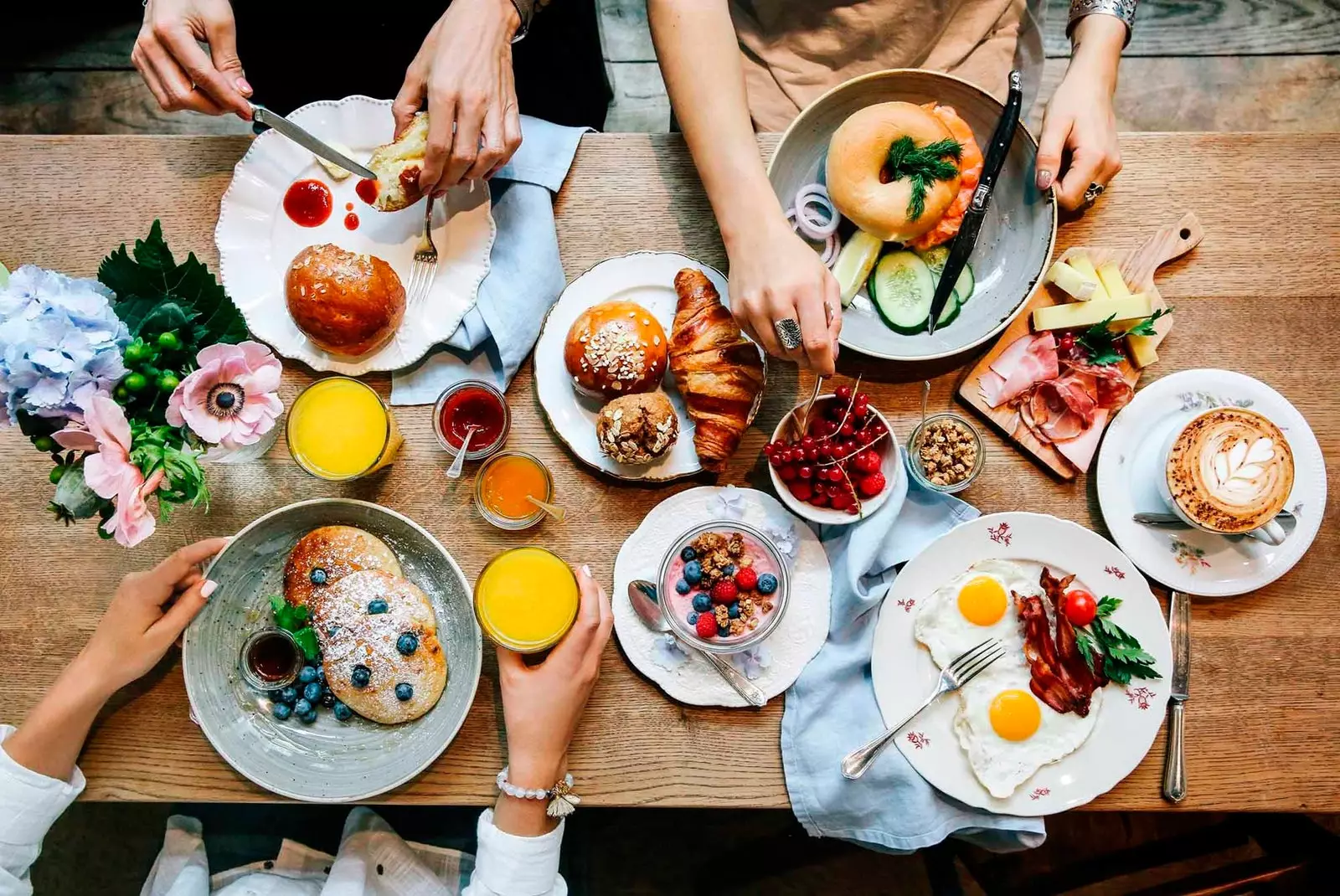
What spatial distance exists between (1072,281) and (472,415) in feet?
4.41

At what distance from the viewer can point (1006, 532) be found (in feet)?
5.69

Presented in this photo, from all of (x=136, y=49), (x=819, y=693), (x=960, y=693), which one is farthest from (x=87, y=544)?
(x=960, y=693)

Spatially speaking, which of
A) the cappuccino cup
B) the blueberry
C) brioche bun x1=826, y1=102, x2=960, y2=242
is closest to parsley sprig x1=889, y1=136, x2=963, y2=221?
brioche bun x1=826, y1=102, x2=960, y2=242

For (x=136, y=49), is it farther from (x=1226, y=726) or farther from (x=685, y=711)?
(x=1226, y=726)

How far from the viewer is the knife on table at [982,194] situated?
1677 mm

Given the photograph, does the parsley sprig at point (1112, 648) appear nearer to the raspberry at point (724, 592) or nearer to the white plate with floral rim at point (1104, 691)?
the white plate with floral rim at point (1104, 691)

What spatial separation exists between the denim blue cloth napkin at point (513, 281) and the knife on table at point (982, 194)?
0.85 meters

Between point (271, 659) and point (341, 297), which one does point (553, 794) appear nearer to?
point (271, 659)

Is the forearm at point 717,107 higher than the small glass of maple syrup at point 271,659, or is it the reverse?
the forearm at point 717,107

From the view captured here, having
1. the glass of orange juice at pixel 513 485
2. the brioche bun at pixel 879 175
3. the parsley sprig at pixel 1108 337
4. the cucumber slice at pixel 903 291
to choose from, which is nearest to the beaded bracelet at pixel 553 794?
the glass of orange juice at pixel 513 485

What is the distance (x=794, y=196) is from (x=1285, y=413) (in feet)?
3.91

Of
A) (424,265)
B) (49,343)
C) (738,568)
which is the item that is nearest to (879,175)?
(738,568)

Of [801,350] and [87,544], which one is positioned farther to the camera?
[87,544]

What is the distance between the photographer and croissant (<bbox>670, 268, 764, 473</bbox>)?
1649 mm
